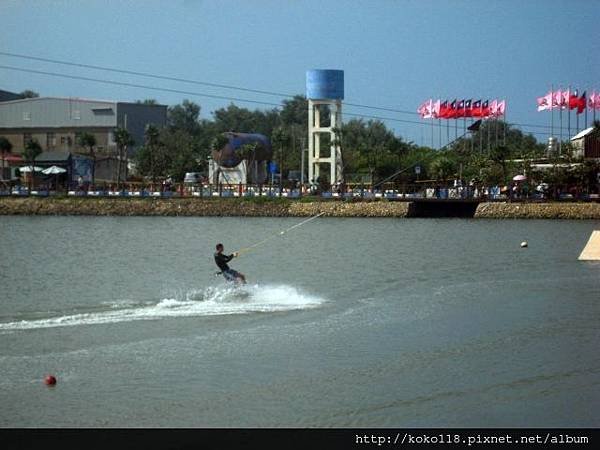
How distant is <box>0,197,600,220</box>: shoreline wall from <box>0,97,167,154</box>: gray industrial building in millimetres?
33036

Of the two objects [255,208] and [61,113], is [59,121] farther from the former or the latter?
[255,208]

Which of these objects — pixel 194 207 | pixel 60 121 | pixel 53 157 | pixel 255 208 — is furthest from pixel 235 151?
pixel 60 121

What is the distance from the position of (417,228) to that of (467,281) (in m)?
31.6

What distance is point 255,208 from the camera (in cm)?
8881

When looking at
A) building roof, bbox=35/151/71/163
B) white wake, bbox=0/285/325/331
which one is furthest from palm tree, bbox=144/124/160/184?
white wake, bbox=0/285/325/331

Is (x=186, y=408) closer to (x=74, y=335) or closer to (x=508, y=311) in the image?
(x=74, y=335)

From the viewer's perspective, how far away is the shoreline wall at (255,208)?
81688 millimetres

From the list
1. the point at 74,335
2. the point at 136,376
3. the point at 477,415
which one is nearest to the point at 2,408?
the point at 136,376

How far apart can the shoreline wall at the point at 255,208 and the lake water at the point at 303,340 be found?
105ft

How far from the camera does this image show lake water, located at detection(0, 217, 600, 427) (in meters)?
19.6

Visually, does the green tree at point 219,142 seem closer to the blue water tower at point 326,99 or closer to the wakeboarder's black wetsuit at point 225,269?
the blue water tower at point 326,99

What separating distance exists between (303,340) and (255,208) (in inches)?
2482

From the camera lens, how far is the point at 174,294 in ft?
114

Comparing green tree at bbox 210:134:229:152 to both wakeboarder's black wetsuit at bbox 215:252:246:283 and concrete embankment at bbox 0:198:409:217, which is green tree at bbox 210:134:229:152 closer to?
concrete embankment at bbox 0:198:409:217
